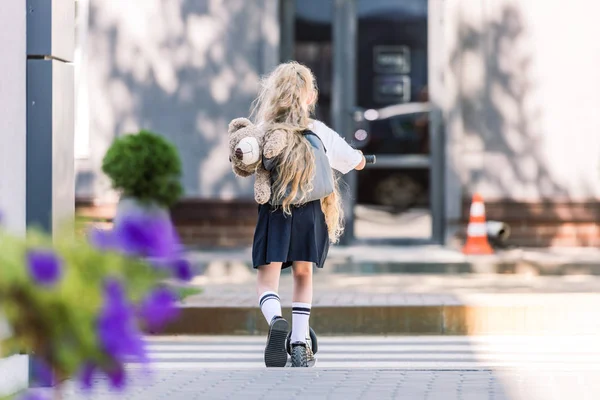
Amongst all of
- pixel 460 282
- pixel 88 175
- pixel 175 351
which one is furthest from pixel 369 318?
pixel 88 175

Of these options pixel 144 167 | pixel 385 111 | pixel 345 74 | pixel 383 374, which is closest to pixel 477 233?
pixel 385 111

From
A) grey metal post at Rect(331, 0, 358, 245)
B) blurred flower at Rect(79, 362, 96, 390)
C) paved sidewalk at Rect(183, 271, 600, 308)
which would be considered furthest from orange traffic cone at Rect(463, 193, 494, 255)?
blurred flower at Rect(79, 362, 96, 390)

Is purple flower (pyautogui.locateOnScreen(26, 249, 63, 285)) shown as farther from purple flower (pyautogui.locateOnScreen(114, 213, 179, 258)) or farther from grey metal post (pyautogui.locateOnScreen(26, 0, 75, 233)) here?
grey metal post (pyautogui.locateOnScreen(26, 0, 75, 233))

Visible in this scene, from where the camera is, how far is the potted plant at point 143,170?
13492 millimetres

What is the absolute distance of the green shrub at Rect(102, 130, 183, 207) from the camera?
13500mm

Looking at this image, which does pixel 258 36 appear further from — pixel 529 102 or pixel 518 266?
pixel 518 266

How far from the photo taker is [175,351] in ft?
29.7

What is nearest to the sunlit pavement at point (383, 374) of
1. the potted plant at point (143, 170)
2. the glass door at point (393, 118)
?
the potted plant at point (143, 170)

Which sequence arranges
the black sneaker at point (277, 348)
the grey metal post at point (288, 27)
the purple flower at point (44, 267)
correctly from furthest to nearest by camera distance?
1. the grey metal post at point (288, 27)
2. the black sneaker at point (277, 348)
3. the purple flower at point (44, 267)

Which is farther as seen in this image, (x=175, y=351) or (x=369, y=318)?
(x=369, y=318)

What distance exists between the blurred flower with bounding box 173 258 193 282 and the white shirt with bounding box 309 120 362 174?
5.08 m

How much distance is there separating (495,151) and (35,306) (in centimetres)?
1267

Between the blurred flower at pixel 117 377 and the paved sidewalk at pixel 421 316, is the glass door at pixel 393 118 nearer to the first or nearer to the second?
the paved sidewalk at pixel 421 316

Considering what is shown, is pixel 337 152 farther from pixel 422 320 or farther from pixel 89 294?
pixel 89 294
